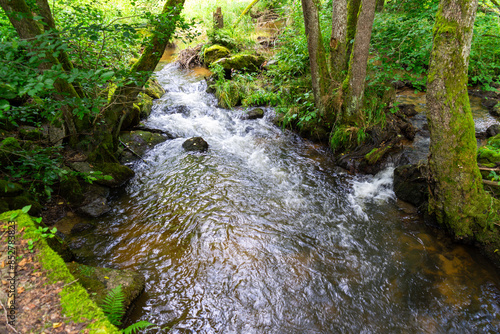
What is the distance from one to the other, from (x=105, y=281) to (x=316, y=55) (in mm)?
6602

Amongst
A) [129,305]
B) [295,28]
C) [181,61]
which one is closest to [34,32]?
[129,305]

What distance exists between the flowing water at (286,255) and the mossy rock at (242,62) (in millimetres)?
6415

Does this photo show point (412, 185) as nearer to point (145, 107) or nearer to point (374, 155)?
point (374, 155)

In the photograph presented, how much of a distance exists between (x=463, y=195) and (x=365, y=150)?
2.49m

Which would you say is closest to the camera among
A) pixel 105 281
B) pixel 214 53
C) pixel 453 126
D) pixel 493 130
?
pixel 105 281

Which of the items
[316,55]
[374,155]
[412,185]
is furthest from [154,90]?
[412,185]

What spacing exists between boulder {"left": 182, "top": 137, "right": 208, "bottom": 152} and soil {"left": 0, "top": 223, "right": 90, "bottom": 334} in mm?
5139

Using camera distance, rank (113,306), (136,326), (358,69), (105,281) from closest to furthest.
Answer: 1. (136,326)
2. (113,306)
3. (105,281)
4. (358,69)

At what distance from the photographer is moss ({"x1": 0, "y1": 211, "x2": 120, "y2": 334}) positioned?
74.5 inches

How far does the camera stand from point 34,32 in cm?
376

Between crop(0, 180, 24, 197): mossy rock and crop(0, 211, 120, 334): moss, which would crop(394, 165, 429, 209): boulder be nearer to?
crop(0, 211, 120, 334): moss

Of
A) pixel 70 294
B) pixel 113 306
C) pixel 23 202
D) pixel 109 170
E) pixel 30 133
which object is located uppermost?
pixel 30 133

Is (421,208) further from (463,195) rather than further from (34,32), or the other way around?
(34,32)

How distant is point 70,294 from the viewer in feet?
6.67
